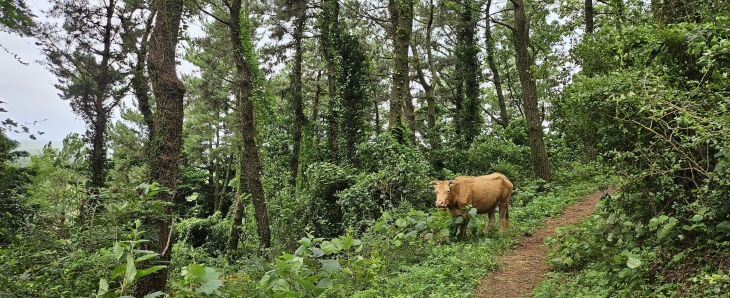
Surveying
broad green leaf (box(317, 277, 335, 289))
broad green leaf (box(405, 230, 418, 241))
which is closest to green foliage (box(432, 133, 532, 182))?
broad green leaf (box(405, 230, 418, 241))

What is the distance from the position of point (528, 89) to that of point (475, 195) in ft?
16.9

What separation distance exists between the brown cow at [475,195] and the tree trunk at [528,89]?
373cm

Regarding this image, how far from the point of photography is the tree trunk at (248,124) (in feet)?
44.6

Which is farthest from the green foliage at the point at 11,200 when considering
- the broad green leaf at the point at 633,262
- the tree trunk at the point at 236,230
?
the tree trunk at the point at 236,230

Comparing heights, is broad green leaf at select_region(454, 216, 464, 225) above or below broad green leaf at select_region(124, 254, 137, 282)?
below

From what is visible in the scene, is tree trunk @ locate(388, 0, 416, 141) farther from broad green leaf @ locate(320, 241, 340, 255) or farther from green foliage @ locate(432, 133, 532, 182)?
broad green leaf @ locate(320, 241, 340, 255)

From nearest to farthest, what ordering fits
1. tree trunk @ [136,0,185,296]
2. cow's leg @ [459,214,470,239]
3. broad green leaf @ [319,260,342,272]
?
broad green leaf @ [319,260,342,272] < tree trunk @ [136,0,185,296] < cow's leg @ [459,214,470,239]

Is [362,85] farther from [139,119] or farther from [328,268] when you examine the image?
[139,119]

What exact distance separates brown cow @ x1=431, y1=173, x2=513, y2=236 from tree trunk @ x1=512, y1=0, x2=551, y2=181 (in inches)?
147

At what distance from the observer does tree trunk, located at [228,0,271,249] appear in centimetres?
1359

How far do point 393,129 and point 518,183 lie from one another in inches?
177

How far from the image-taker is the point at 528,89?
39.2 feet

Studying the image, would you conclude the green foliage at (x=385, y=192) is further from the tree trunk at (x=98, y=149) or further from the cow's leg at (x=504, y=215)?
the tree trunk at (x=98, y=149)

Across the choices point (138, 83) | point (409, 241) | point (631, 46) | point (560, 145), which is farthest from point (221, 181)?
point (631, 46)
